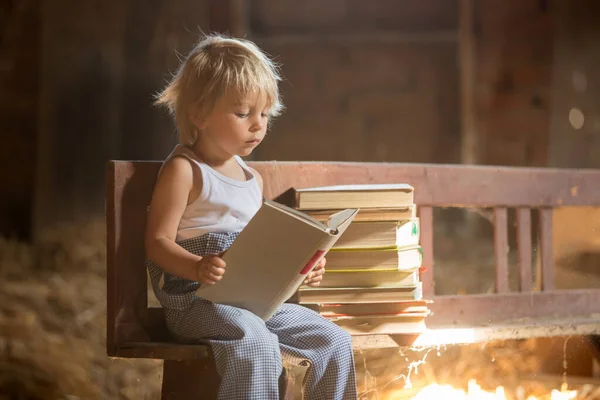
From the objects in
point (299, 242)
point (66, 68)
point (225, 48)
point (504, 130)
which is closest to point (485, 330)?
point (299, 242)

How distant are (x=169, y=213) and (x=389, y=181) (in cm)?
65

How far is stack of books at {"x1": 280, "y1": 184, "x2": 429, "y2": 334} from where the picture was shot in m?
1.61

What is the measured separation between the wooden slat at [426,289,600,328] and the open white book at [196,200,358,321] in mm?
767

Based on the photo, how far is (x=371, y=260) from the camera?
1.64 meters

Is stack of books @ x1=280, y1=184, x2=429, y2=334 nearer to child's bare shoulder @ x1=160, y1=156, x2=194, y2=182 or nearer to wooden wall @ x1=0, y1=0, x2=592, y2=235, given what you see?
child's bare shoulder @ x1=160, y1=156, x2=194, y2=182

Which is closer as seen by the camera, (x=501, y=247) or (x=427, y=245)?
(x=427, y=245)

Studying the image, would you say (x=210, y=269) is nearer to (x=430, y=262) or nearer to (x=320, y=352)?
(x=320, y=352)

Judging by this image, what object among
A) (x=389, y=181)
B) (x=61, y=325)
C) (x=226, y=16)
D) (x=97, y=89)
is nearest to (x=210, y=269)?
(x=389, y=181)

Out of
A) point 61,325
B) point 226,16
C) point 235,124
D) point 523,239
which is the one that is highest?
point 226,16

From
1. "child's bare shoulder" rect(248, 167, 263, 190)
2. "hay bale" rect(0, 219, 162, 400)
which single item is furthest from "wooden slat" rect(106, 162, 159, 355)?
"hay bale" rect(0, 219, 162, 400)

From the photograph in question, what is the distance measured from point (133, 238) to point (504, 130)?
2.35 meters

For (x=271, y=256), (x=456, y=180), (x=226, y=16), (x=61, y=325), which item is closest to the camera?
(x=271, y=256)

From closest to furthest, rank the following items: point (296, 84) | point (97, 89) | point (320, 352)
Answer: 1. point (320, 352)
2. point (97, 89)
3. point (296, 84)

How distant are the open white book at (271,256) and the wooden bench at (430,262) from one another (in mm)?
125
